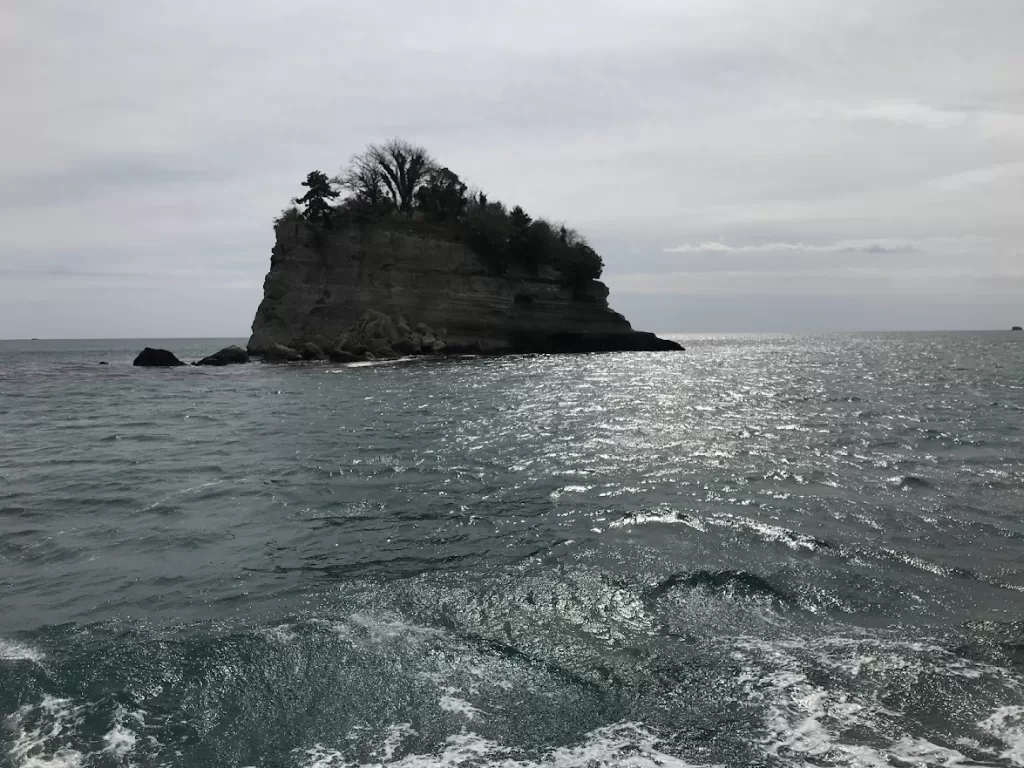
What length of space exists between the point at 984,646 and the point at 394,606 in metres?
5.74

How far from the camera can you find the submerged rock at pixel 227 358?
168 ft

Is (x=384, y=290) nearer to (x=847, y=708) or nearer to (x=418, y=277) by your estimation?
(x=418, y=277)

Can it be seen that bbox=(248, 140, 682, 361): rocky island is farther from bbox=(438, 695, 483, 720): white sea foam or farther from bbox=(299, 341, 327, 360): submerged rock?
bbox=(438, 695, 483, 720): white sea foam

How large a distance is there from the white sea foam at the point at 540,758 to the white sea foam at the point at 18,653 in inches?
126

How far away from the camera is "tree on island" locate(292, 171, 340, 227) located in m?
56.1

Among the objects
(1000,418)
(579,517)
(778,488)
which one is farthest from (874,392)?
(579,517)

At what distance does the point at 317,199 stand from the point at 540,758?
56978 mm

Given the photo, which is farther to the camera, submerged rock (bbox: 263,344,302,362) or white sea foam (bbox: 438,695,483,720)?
submerged rock (bbox: 263,344,302,362)

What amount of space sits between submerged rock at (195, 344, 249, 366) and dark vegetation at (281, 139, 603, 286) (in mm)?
14761

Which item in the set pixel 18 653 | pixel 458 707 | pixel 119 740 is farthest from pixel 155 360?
pixel 458 707

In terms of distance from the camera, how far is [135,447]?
1695 cm

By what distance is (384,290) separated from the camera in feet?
186

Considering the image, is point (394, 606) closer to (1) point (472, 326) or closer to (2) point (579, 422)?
(2) point (579, 422)

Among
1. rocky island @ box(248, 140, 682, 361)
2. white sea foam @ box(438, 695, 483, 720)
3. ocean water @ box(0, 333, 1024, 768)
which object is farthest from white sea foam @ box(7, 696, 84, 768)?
rocky island @ box(248, 140, 682, 361)
